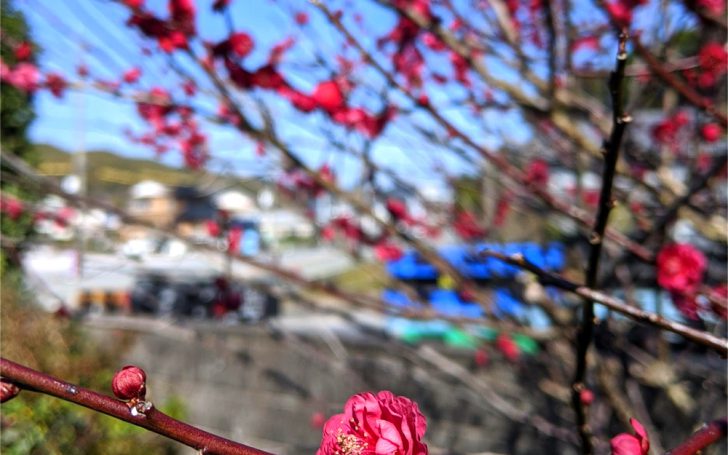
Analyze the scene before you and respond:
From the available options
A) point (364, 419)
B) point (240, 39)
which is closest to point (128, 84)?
point (240, 39)

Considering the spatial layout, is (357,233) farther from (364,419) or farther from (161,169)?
(364,419)

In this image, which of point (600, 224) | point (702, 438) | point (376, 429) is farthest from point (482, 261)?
point (376, 429)

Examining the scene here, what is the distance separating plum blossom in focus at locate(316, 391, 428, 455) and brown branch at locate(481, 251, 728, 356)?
287 mm

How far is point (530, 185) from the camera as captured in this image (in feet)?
5.22

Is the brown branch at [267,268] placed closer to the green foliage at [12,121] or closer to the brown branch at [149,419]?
the green foliage at [12,121]

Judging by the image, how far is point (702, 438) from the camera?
2.29 feet

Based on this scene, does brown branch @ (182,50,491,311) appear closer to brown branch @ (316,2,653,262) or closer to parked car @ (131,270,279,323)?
brown branch @ (316,2,653,262)

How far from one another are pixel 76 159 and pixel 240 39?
4.13ft

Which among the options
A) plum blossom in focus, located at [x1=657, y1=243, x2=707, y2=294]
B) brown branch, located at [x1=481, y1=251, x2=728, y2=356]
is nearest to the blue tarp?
plum blossom in focus, located at [x1=657, y1=243, x2=707, y2=294]

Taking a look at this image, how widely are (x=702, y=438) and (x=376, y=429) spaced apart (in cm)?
38

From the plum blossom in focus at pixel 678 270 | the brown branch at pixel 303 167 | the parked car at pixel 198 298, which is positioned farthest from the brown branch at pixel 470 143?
the parked car at pixel 198 298

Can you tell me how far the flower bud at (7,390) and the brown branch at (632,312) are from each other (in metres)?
0.58

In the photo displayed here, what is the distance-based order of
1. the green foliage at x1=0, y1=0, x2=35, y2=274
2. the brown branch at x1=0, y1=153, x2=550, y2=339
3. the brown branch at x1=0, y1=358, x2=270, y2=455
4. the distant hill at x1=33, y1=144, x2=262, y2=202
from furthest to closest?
the distant hill at x1=33, y1=144, x2=262, y2=202 → the green foliage at x1=0, y1=0, x2=35, y2=274 → the brown branch at x1=0, y1=153, x2=550, y2=339 → the brown branch at x1=0, y1=358, x2=270, y2=455

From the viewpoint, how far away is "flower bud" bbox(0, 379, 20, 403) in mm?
548
